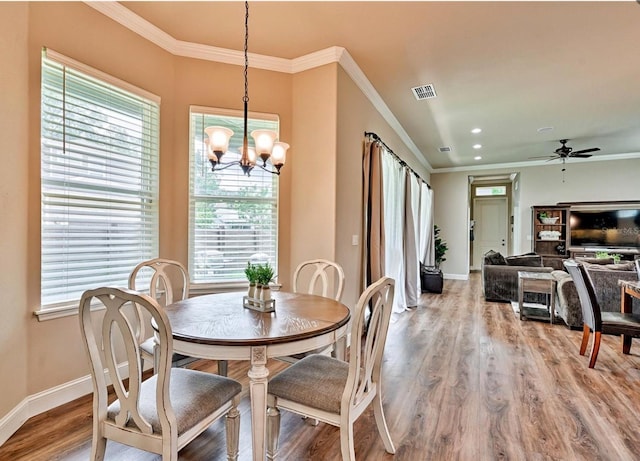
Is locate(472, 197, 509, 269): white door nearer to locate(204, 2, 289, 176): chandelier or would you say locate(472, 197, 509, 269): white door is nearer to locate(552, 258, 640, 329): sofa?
locate(552, 258, 640, 329): sofa

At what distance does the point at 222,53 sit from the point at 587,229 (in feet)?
26.5

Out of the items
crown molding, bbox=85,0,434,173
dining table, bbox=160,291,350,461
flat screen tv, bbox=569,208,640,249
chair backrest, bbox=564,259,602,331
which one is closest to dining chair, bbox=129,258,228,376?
dining table, bbox=160,291,350,461

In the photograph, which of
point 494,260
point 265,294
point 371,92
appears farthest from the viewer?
point 494,260

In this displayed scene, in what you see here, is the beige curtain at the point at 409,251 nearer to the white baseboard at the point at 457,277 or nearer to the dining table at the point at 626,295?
the dining table at the point at 626,295

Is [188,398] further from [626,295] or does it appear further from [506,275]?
[506,275]

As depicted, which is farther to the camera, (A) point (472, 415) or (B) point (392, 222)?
(B) point (392, 222)

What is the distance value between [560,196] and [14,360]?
950cm

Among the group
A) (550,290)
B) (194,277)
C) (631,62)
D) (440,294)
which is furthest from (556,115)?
(194,277)

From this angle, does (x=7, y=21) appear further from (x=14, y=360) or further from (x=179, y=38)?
(x=14, y=360)

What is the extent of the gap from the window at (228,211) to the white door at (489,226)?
882cm

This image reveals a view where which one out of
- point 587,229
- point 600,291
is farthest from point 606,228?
point 600,291

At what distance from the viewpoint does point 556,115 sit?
4773 mm

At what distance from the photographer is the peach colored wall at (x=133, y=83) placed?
6.96 ft

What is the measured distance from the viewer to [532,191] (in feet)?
26.0
